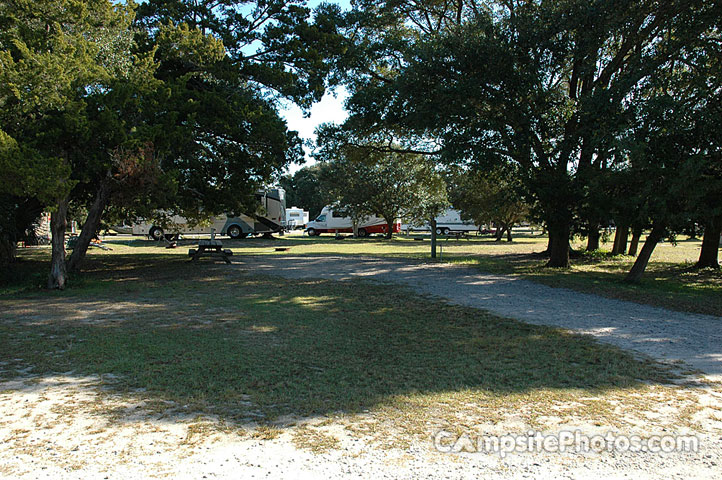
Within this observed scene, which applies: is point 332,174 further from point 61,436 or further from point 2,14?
point 61,436

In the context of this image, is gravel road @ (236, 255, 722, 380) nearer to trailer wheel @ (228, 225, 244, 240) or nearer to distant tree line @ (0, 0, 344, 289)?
distant tree line @ (0, 0, 344, 289)

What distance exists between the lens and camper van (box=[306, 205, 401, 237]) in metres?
41.4

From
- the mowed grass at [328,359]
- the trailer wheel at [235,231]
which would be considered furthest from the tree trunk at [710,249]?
the trailer wheel at [235,231]

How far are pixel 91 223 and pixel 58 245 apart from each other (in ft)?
4.99

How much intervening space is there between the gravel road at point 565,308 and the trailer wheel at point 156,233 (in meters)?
20.7

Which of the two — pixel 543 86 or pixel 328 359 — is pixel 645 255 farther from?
pixel 328 359

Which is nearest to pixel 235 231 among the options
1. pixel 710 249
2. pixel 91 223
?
pixel 91 223

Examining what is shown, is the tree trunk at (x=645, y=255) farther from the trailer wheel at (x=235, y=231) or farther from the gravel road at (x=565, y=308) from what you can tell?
the trailer wheel at (x=235, y=231)

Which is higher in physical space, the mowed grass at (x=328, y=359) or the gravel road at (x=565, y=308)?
the gravel road at (x=565, y=308)

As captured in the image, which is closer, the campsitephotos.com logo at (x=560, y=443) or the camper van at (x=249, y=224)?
the campsitephotos.com logo at (x=560, y=443)

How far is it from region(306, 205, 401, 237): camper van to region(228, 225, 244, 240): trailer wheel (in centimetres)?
729

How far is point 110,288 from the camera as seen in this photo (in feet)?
36.2

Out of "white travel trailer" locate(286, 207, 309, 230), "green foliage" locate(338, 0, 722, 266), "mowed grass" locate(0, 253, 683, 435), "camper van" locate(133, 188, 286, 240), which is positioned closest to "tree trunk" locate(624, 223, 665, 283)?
"green foliage" locate(338, 0, 722, 266)

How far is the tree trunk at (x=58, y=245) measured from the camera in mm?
→ 10445
